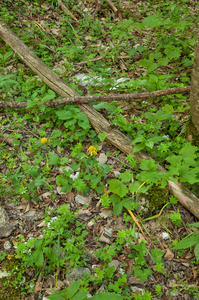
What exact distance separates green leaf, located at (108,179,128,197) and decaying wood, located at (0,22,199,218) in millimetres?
501

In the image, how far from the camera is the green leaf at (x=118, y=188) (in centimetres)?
236

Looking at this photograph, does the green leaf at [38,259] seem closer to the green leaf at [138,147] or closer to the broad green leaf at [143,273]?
the broad green leaf at [143,273]

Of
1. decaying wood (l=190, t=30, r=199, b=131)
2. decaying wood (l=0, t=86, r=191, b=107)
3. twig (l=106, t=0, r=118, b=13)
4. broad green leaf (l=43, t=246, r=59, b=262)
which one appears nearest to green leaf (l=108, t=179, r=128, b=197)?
broad green leaf (l=43, t=246, r=59, b=262)

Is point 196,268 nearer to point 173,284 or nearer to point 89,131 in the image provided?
point 173,284

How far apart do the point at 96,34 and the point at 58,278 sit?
4.79m

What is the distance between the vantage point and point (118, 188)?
2396 mm

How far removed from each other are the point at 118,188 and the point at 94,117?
1.19 meters

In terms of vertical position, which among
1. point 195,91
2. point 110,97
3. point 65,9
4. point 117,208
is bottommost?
point 117,208

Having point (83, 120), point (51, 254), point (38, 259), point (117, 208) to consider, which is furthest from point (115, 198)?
point (83, 120)

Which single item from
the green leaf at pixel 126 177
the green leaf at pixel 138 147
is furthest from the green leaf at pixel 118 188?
the green leaf at pixel 138 147

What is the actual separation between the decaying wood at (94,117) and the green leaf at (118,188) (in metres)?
0.50

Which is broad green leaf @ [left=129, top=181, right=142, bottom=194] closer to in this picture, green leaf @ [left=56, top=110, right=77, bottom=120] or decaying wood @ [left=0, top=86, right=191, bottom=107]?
green leaf @ [left=56, top=110, right=77, bottom=120]

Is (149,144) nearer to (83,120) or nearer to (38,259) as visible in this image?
(83,120)

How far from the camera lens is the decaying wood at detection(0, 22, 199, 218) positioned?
2471mm
